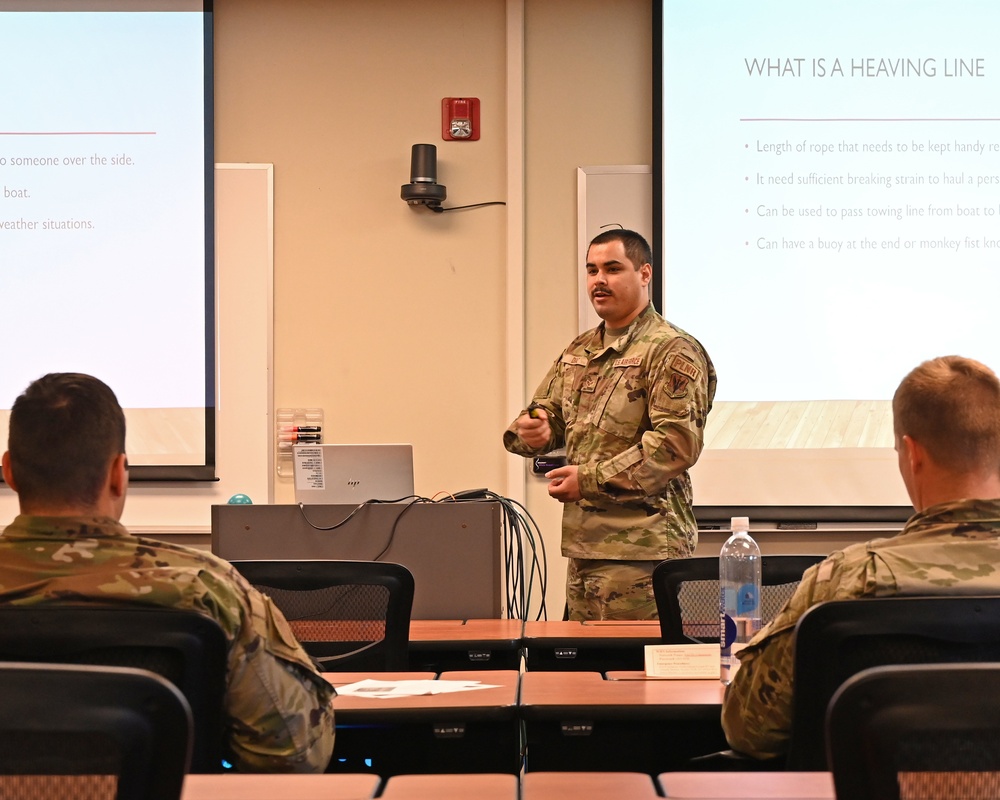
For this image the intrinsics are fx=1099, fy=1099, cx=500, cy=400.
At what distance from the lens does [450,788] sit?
122 centimetres

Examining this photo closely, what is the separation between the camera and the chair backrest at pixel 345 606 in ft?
7.13

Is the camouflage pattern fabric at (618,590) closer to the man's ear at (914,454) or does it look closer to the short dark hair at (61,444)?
the man's ear at (914,454)

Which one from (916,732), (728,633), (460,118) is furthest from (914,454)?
(460,118)

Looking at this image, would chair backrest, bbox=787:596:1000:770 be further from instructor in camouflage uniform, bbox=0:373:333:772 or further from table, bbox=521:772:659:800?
instructor in camouflage uniform, bbox=0:373:333:772

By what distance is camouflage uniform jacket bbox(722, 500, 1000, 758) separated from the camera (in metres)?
1.47

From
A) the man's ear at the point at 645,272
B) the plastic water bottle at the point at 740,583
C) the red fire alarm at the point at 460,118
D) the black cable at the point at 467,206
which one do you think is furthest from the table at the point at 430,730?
the red fire alarm at the point at 460,118

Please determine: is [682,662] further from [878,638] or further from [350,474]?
[350,474]

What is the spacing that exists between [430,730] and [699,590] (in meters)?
0.77

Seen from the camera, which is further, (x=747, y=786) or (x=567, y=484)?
(x=567, y=484)

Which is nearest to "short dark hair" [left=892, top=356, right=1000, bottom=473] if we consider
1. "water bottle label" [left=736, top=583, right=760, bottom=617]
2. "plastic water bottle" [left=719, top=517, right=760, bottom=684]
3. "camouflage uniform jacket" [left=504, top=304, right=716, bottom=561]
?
"plastic water bottle" [left=719, top=517, right=760, bottom=684]

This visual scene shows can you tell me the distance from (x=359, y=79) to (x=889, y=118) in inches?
87.6

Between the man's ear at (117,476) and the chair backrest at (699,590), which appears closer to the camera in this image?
the man's ear at (117,476)

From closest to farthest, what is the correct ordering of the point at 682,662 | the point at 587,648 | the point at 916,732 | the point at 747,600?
the point at 916,732
the point at 682,662
the point at 747,600
the point at 587,648

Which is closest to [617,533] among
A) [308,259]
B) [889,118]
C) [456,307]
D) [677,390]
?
[677,390]
